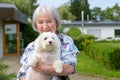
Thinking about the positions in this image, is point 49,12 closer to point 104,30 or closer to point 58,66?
point 58,66

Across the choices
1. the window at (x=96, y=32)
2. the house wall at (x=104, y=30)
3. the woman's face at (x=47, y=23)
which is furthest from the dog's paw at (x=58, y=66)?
the window at (x=96, y=32)

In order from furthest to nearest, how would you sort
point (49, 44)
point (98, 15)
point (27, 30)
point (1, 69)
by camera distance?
1. point (98, 15)
2. point (27, 30)
3. point (1, 69)
4. point (49, 44)

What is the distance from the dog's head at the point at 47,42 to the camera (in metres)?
2.93

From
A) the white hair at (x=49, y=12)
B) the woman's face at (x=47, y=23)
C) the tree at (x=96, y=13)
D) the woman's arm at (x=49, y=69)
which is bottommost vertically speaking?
the woman's arm at (x=49, y=69)

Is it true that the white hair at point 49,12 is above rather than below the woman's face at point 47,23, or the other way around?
above

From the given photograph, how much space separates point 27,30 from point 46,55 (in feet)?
80.6

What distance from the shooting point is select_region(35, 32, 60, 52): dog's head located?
2926 mm

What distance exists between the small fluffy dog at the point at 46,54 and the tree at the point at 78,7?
78.3 meters

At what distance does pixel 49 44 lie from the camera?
2920 mm

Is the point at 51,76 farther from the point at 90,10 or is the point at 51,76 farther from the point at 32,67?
the point at 90,10

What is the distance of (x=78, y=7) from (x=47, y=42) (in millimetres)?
80589

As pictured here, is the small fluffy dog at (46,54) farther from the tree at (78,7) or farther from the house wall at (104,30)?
the tree at (78,7)

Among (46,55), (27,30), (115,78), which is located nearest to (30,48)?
(46,55)

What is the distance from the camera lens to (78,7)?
272ft
